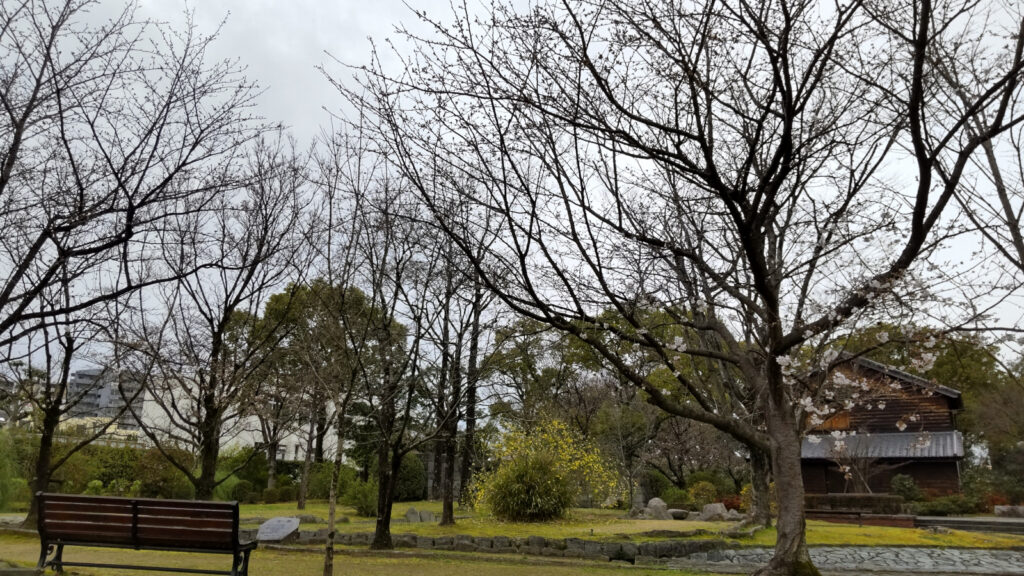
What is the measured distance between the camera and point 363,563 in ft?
32.7

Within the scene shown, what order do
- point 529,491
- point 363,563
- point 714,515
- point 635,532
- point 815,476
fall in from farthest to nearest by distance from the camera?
point 815,476 < point 714,515 < point 529,491 < point 635,532 < point 363,563

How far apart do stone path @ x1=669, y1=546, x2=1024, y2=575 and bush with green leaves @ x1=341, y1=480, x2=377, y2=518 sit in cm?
960

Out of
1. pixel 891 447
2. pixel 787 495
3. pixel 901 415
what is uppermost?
pixel 901 415

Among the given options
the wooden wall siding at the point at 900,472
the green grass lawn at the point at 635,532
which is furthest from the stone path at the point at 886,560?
the wooden wall siding at the point at 900,472

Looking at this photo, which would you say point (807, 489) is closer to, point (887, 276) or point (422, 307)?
point (422, 307)

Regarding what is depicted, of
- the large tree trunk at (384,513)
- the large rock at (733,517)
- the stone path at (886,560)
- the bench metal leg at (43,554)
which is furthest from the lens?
the large rock at (733,517)

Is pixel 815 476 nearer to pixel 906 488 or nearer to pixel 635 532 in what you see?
pixel 906 488

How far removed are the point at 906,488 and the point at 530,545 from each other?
20493 millimetres

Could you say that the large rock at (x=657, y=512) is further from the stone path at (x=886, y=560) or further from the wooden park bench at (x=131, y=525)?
the wooden park bench at (x=131, y=525)

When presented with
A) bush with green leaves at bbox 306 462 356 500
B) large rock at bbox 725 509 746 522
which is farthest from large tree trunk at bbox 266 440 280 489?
large rock at bbox 725 509 746 522

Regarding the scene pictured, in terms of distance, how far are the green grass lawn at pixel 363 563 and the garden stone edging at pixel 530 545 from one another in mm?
830

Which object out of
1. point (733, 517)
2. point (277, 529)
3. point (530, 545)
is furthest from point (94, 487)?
point (733, 517)

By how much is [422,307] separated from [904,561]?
9683 millimetres

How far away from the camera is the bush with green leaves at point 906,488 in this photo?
25875mm
